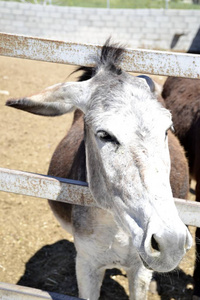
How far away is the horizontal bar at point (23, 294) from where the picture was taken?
2.19m

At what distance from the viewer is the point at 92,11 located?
14195mm

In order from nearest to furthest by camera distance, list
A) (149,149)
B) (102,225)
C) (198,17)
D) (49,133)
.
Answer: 1. (149,149)
2. (102,225)
3. (49,133)
4. (198,17)

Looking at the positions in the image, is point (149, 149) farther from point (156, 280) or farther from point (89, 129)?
point (156, 280)

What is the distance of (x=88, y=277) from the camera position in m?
2.95

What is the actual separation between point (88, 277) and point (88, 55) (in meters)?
1.67

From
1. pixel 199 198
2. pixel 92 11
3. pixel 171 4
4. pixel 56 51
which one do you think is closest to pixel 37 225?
pixel 199 198

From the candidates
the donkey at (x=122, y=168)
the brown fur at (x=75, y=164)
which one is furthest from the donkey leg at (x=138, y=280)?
the brown fur at (x=75, y=164)

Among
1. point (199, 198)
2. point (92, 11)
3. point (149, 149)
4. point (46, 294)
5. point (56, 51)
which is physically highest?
point (56, 51)

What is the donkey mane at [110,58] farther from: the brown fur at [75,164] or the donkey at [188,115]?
the donkey at [188,115]

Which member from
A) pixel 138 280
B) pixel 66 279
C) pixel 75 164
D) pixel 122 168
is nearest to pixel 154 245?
pixel 122 168

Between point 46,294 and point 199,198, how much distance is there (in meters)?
1.99

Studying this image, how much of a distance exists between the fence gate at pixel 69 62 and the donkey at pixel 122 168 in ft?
A: 0.43

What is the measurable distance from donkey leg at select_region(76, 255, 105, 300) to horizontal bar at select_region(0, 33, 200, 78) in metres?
1.50

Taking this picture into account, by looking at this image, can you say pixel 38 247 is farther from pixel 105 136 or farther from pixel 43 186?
pixel 105 136
